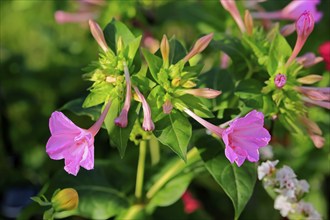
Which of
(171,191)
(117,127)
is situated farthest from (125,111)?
(171,191)

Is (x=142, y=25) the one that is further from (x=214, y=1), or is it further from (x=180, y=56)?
(x=180, y=56)

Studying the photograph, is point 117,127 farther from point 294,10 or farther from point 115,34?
point 294,10

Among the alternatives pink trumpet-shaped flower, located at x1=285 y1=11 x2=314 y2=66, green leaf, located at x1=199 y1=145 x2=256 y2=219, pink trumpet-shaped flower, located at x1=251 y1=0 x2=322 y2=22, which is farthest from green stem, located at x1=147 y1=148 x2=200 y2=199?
pink trumpet-shaped flower, located at x1=251 y1=0 x2=322 y2=22

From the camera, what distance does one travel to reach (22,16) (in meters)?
2.90

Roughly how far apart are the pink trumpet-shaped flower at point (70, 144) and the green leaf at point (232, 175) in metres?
0.25

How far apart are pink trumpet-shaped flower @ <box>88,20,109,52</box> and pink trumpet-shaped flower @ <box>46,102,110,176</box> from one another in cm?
19

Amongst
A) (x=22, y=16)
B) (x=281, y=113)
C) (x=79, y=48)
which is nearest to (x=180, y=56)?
(x=281, y=113)

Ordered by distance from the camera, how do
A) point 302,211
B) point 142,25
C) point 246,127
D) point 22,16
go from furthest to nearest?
1. point 22,16
2. point 142,25
3. point 302,211
4. point 246,127

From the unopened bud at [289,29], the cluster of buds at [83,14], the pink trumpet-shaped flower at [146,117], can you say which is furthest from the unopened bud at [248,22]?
the cluster of buds at [83,14]

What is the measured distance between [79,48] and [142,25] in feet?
1.59

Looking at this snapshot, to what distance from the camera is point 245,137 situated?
1029 mm

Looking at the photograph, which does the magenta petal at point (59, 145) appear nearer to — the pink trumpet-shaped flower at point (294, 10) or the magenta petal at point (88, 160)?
the magenta petal at point (88, 160)

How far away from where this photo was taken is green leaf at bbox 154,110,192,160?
3.44 ft

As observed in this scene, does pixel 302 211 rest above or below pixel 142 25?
below
